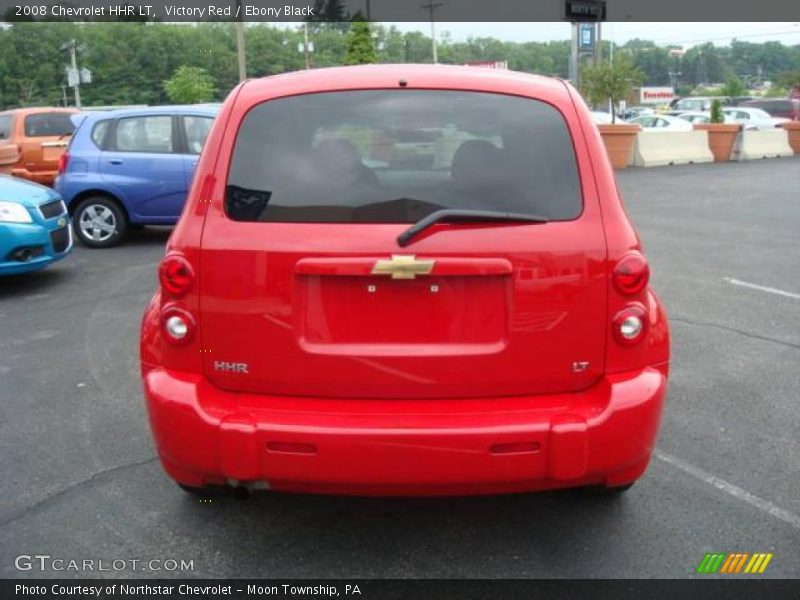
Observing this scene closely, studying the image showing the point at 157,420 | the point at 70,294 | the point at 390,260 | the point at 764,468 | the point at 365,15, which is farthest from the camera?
the point at 365,15

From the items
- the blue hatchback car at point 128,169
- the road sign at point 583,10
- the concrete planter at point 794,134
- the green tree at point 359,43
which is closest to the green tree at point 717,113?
the concrete planter at point 794,134

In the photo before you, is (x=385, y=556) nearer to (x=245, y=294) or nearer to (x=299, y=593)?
(x=299, y=593)

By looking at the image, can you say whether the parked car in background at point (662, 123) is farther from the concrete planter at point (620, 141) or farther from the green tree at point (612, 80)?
the concrete planter at point (620, 141)

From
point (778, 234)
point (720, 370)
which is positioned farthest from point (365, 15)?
point (720, 370)

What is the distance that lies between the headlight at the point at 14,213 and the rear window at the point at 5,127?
9549 mm

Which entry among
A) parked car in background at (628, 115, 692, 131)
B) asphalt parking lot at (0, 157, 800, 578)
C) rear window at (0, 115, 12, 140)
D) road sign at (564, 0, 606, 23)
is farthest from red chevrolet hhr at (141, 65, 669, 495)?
parked car in background at (628, 115, 692, 131)

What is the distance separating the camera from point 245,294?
265 cm

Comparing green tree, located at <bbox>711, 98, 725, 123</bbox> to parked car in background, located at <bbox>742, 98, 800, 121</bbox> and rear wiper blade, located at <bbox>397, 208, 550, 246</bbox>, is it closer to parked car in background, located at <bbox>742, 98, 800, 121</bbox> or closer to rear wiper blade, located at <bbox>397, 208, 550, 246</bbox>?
parked car in background, located at <bbox>742, 98, 800, 121</bbox>

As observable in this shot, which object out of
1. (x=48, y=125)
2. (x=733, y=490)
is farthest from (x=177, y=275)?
(x=48, y=125)

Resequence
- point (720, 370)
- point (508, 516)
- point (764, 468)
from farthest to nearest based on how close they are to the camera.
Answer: point (720, 370) → point (764, 468) → point (508, 516)

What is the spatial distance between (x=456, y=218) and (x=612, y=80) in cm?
2224

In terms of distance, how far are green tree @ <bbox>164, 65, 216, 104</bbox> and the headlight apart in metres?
31.9

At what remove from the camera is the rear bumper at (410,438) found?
255 centimetres

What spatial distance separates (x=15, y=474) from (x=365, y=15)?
3940 centimetres
